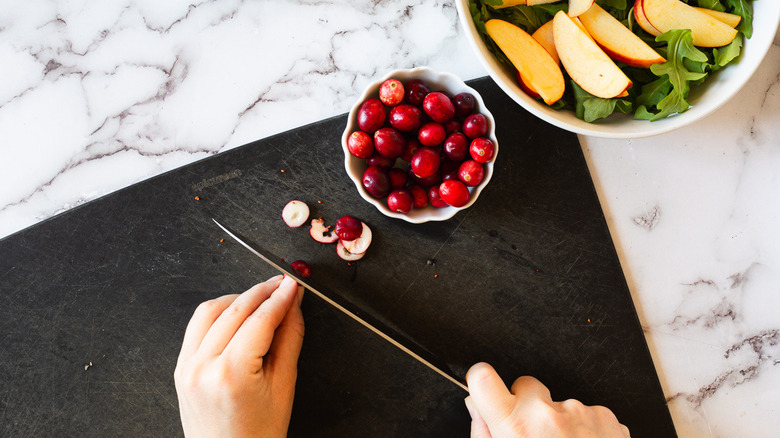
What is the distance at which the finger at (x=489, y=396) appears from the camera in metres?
0.99

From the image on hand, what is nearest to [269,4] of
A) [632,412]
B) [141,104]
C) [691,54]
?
[141,104]

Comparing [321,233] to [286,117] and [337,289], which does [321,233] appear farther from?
[286,117]

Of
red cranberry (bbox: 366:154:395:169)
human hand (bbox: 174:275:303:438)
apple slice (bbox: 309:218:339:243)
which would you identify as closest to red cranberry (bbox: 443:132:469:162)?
red cranberry (bbox: 366:154:395:169)

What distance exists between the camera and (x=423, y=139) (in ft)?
2.97

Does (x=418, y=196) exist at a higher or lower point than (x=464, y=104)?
lower

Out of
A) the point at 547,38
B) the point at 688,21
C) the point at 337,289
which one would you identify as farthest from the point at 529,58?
the point at 337,289

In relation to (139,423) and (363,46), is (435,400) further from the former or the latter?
(363,46)

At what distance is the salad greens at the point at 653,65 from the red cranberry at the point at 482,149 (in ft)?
0.46

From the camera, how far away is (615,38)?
86cm

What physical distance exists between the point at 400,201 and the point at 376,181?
2.3 inches

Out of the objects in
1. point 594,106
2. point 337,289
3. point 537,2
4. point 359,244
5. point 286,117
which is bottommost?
point 337,289

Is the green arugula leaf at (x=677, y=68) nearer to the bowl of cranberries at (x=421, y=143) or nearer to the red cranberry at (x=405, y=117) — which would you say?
the bowl of cranberries at (x=421, y=143)

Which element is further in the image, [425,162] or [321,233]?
[321,233]

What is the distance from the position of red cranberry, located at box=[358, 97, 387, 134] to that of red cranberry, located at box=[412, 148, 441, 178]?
0.09 metres
